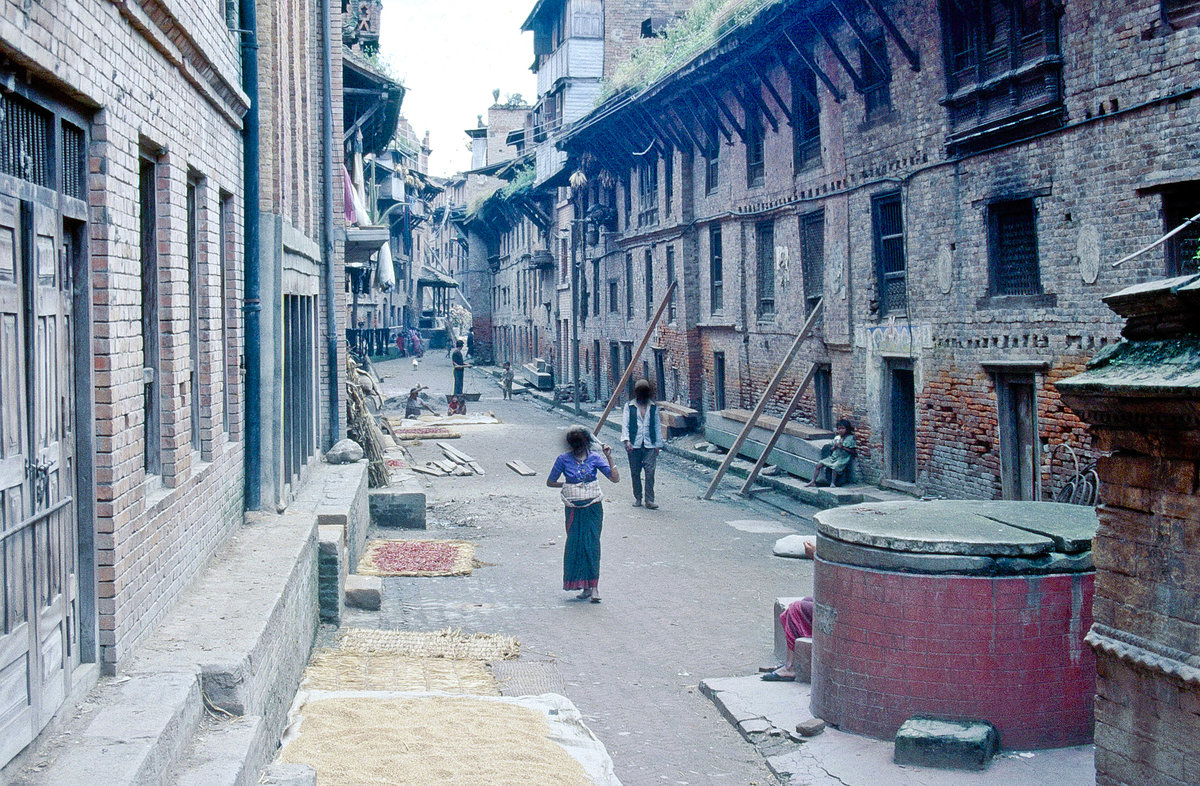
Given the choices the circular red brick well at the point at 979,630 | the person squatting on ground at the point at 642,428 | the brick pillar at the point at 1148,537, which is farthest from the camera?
the person squatting on ground at the point at 642,428

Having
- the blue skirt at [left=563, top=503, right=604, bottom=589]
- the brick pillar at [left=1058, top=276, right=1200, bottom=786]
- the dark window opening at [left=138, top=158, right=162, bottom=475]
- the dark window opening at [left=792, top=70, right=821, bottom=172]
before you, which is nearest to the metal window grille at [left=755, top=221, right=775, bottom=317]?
the dark window opening at [left=792, top=70, right=821, bottom=172]

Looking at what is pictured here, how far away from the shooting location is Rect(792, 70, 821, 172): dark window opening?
19.1 metres

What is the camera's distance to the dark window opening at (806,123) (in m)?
19.1

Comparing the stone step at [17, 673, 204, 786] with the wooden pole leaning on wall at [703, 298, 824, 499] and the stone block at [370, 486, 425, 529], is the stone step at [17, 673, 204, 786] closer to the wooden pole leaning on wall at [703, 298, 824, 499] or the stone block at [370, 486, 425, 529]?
the stone block at [370, 486, 425, 529]

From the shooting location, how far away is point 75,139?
4551 mm

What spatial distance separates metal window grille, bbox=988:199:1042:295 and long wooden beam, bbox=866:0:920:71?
268cm

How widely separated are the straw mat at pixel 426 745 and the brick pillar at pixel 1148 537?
2.60 m

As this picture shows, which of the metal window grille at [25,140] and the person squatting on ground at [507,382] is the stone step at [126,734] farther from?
the person squatting on ground at [507,382]

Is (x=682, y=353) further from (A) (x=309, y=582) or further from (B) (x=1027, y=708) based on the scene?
(B) (x=1027, y=708)

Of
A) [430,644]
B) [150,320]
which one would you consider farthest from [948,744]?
[150,320]

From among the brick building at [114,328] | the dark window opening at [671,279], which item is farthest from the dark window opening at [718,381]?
the brick building at [114,328]

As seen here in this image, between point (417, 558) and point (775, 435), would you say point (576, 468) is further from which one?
point (775, 435)

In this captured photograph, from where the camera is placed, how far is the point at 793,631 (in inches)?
305

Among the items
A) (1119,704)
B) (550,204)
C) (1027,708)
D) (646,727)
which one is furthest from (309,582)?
(550,204)
